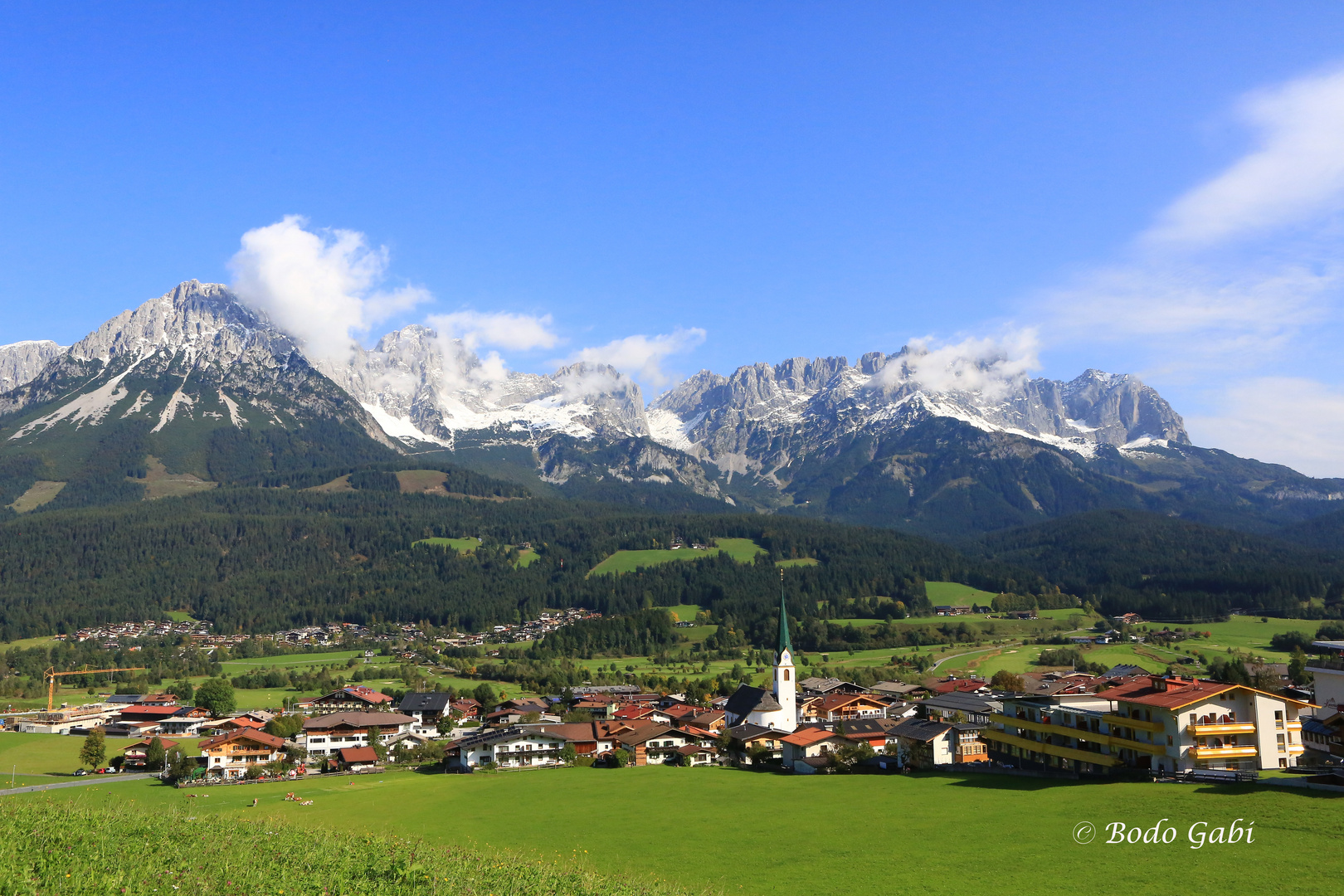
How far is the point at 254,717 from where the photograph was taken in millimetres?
88000

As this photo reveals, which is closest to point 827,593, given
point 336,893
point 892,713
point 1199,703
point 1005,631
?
point 1005,631

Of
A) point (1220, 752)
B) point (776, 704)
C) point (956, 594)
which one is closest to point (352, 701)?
point (776, 704)

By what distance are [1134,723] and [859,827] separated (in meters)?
14.4

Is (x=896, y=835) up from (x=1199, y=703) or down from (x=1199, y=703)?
down

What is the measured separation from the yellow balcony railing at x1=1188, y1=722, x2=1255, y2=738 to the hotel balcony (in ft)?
1.87

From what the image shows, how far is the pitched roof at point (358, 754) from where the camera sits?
7169 cm

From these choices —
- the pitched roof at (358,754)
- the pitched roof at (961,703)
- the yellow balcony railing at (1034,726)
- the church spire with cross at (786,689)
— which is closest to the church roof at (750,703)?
the church spire with cross at (786,689)

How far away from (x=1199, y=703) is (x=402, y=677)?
97536 millimetres

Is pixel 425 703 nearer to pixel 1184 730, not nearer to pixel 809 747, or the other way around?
pixel 809 747

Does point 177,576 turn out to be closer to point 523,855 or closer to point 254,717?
point 254,717

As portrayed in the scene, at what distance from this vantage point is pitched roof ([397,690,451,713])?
90250 mm

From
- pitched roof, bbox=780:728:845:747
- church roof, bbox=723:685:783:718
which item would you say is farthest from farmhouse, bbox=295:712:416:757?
pitched roof, bbox=780:728:845:747

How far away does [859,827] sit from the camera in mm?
37719

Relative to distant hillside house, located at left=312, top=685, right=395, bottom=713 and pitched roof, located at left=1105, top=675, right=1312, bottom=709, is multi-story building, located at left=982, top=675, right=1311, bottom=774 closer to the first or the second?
pitched roof, located at left=1105, top=675, right=1312, bottom=709
